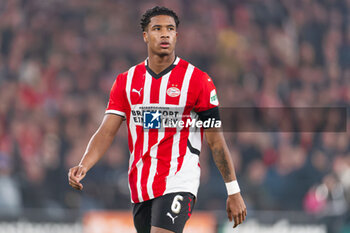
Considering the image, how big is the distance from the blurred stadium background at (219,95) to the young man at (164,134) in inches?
162

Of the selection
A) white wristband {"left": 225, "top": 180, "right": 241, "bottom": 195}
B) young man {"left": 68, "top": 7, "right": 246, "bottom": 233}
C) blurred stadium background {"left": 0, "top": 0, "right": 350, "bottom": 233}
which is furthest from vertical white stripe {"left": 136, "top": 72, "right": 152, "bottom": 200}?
blurred stadium background {"left": 0, "top": 0, "right": 350, "bottom": 233}

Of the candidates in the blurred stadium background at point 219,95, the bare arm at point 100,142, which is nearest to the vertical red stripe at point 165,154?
the bare arm at point 100,142

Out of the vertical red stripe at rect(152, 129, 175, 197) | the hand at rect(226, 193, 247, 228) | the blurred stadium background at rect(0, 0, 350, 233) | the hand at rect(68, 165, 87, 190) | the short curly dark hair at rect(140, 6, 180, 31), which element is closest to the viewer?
the hand at rect(68, 165, 87, 190)

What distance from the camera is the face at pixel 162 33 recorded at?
16.2 ft

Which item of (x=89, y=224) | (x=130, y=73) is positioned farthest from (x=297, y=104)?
(x=130, y=73)

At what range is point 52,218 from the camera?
916cm

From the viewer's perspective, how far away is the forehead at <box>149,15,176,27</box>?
195 inches

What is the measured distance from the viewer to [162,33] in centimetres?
493

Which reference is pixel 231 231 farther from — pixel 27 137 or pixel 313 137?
pixel 27 137

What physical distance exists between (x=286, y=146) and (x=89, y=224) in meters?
Answer: 3.50

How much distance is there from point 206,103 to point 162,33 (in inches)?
23.2

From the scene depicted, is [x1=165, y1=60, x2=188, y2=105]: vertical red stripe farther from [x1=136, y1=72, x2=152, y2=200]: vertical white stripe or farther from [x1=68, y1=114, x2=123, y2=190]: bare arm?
[x1=68, y1=114, x2=123, y2=190]: bare arm

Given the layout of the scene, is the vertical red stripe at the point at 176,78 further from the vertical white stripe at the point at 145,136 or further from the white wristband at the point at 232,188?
the white wristband at the point at 232,188

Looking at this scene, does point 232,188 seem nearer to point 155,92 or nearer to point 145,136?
point 145,136
